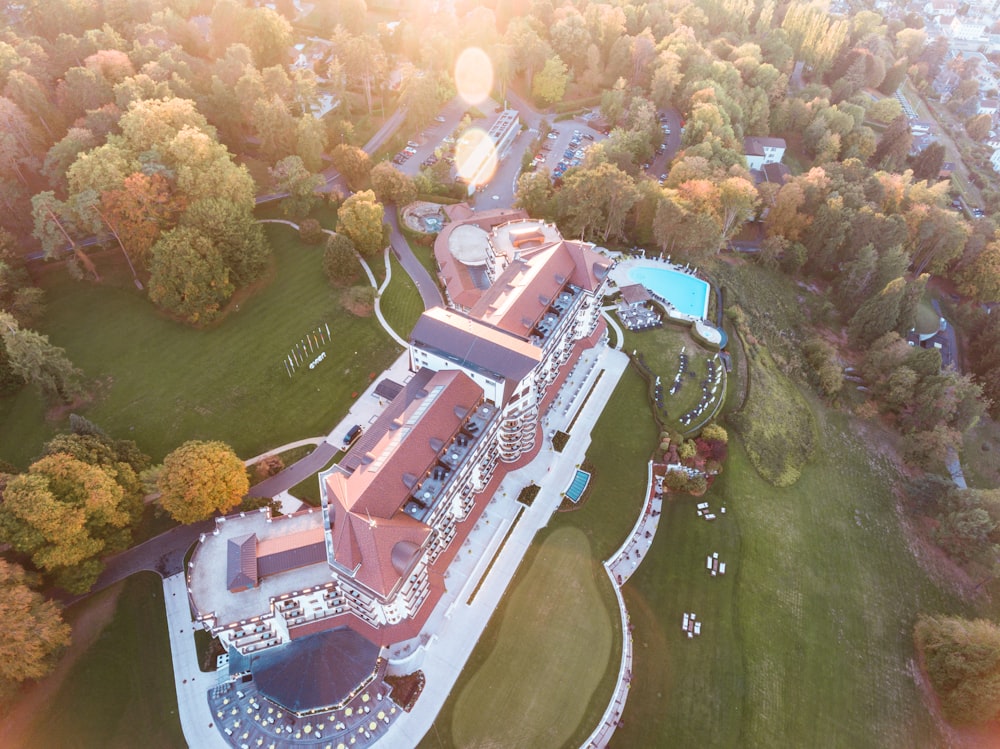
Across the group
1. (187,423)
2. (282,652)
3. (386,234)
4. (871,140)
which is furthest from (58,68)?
(871,140)

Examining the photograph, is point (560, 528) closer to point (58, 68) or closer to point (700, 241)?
point (700, 241)

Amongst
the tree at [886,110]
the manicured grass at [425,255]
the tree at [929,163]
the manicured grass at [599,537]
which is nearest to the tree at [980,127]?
the tree at [886,110]

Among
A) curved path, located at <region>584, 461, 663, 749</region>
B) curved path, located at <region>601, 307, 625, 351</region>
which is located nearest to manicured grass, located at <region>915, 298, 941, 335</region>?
curved path, located at <region>601, 307, 625, 351</region>

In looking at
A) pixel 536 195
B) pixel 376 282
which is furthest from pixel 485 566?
pixel 536 195

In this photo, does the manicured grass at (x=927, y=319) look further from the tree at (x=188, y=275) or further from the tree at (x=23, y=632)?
the tree at (x=23, y=632)

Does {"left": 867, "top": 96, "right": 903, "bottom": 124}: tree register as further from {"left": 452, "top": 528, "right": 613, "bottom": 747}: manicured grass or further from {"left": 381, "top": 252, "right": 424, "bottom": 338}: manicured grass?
{"left": 452, "top": 528, "right": 613, "bottom": 747}: manicured grass

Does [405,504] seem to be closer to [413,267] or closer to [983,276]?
[413,267]
